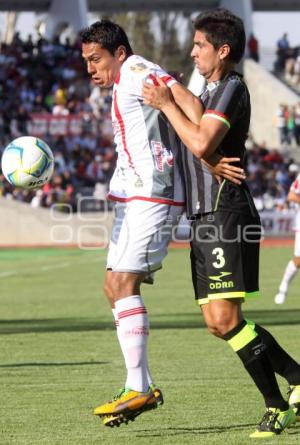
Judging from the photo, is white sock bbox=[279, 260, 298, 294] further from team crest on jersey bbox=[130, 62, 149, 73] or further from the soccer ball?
team crest on jersey bbox=[130, 62, 149, 73]

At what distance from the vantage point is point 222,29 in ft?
22.2

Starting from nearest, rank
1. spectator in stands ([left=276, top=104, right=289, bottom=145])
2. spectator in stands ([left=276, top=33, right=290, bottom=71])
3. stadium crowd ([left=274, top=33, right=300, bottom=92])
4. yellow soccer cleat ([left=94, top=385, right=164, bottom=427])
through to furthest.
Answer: yellow soccer cleat ([left=94, top=385, right=164, bottom=427]) → spectator in stands ([left=276, top=104, right=289, bottom=145]) → stadium crowd ([left=274, top=33, right=300, bottom=92]) → spectator in stands ([left=276, top=33, right=290, bottom=71])

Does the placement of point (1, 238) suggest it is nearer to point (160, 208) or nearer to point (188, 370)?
point (188, 370)

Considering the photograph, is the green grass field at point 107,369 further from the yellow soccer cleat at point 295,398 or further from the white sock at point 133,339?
the white sock at point 133,339

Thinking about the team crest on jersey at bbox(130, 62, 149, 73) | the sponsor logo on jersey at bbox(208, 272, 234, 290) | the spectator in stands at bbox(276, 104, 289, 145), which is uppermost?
the team crest on jersey at bbox(130, 62, 149, 73)

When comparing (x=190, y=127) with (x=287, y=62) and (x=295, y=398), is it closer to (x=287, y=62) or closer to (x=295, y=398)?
(x=295, y=398)

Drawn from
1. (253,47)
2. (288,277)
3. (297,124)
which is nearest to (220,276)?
(288,277)

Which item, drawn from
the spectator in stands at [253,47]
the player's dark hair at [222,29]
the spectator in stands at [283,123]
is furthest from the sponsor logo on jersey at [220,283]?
the spectator in stands at [253,47]

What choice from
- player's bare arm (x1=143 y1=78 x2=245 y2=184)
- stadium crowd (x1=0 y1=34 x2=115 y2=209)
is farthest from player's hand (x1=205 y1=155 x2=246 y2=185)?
stadium crowd (x1=0 y1=34 x2=115 y2=209)

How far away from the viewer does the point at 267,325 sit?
13383 mm

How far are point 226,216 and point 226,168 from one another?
282 mm

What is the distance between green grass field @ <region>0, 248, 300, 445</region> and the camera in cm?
696

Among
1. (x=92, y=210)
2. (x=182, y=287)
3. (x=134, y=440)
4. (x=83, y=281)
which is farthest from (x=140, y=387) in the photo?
(x=92, y=210)

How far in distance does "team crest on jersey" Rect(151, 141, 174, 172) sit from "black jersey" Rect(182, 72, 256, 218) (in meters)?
0.10
